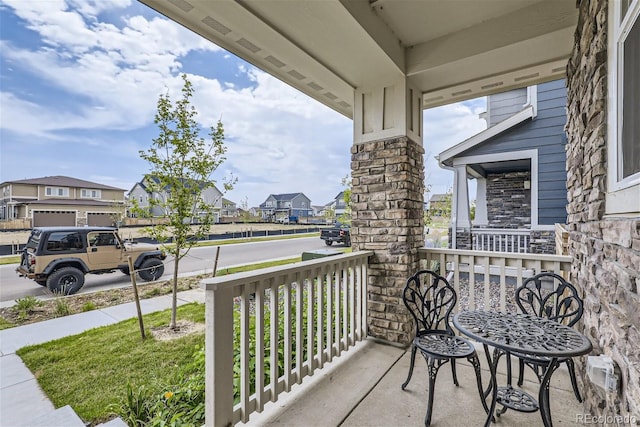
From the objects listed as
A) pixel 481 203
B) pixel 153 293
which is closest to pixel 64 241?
pixel 153 293

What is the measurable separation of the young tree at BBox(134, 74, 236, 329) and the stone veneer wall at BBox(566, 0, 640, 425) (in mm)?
3668

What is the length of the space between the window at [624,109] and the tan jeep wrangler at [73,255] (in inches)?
190

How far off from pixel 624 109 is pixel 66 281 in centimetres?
701

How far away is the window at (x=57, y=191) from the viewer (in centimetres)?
331

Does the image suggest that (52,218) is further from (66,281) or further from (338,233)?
(338,233)

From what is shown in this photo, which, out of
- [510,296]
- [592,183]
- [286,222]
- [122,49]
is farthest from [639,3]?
[286,222]

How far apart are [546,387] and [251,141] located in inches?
206

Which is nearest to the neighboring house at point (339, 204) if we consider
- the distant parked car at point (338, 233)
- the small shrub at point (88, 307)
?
the distant parked car at point (338, 233)

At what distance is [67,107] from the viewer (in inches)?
125

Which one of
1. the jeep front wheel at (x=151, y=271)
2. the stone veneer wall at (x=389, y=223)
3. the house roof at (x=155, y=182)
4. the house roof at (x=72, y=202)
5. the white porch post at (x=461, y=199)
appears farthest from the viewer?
the white porch post at (x=461, y=199)

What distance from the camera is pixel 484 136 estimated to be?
19.1 ft

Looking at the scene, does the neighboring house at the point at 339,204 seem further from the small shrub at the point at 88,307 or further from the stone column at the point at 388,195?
the small shrub at the point at 88,307

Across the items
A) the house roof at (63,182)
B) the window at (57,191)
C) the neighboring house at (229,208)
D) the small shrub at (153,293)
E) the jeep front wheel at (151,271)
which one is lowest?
the small shrub at (153,293)

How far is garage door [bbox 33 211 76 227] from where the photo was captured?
3520 millimetres
